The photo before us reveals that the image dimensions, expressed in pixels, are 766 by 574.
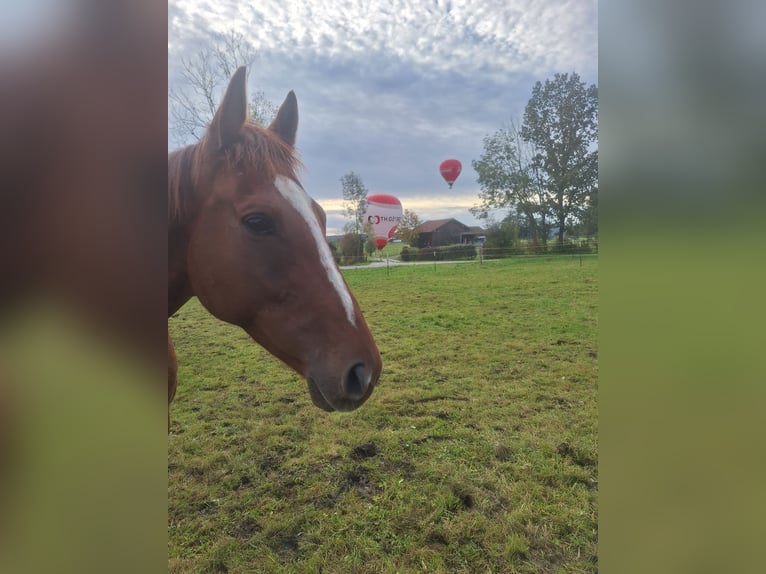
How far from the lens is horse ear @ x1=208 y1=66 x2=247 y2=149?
3.88 ft

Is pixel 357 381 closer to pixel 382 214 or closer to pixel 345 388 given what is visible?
pixel 345 388

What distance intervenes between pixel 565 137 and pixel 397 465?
436 centimetres

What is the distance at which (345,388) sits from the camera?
1107 mm

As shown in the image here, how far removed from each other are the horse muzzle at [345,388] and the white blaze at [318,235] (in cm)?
16

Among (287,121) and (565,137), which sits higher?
(565,137)

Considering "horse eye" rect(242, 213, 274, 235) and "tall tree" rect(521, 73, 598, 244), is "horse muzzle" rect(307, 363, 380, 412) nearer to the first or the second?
"horse eye" rect(242, 213, 274, 235)

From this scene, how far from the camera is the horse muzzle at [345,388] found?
1105 millimetres

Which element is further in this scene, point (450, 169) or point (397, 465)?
point (450, 169)

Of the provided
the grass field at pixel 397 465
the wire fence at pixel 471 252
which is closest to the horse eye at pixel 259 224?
the grass field at pixel 397 465

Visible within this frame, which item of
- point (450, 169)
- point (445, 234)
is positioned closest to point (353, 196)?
point (450, 169)
